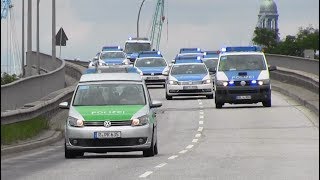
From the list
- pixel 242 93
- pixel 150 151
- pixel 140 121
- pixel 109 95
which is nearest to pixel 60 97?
pixel 242 93

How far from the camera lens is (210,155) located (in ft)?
68.9

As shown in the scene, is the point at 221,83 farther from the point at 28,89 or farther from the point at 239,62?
the point at 28,89

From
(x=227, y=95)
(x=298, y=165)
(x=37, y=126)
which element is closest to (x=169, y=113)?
(x=227, y=95)

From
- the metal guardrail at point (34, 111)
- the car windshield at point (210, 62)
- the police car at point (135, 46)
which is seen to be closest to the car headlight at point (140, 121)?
the metal guardrail at point (34, 111)

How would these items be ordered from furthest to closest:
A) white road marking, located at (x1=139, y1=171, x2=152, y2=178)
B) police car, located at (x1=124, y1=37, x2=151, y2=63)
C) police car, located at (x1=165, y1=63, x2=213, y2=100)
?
1. police car, located at (x1=124, y1=37, x2=151, y2=63)
2. police car, located at (x1=165, y1=63, x2=213, y2=100)
3. white road marking, located at (x1=139, y1=171, x2=152, y2=178)

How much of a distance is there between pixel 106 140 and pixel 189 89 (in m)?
25.8

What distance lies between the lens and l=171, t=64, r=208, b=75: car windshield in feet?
154

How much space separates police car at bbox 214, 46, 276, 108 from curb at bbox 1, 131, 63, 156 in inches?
464

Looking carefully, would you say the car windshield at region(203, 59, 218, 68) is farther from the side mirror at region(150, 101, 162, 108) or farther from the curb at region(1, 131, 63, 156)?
the side mirror at region(150, 101, 162, 108)

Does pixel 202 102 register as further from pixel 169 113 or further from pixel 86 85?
pixel 86 85

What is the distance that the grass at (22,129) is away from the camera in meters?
23.4

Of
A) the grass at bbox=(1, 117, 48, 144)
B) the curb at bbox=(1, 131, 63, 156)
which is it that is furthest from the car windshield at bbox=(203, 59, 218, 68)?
the curb at bbox=(1, 131, 63, 156)

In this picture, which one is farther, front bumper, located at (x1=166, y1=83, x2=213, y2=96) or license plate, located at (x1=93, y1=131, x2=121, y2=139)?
front bumper, located at (x1=166, y1=83, x2=213, y2=96)

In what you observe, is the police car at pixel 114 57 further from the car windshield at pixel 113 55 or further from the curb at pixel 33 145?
the curb at pixel 33 145
